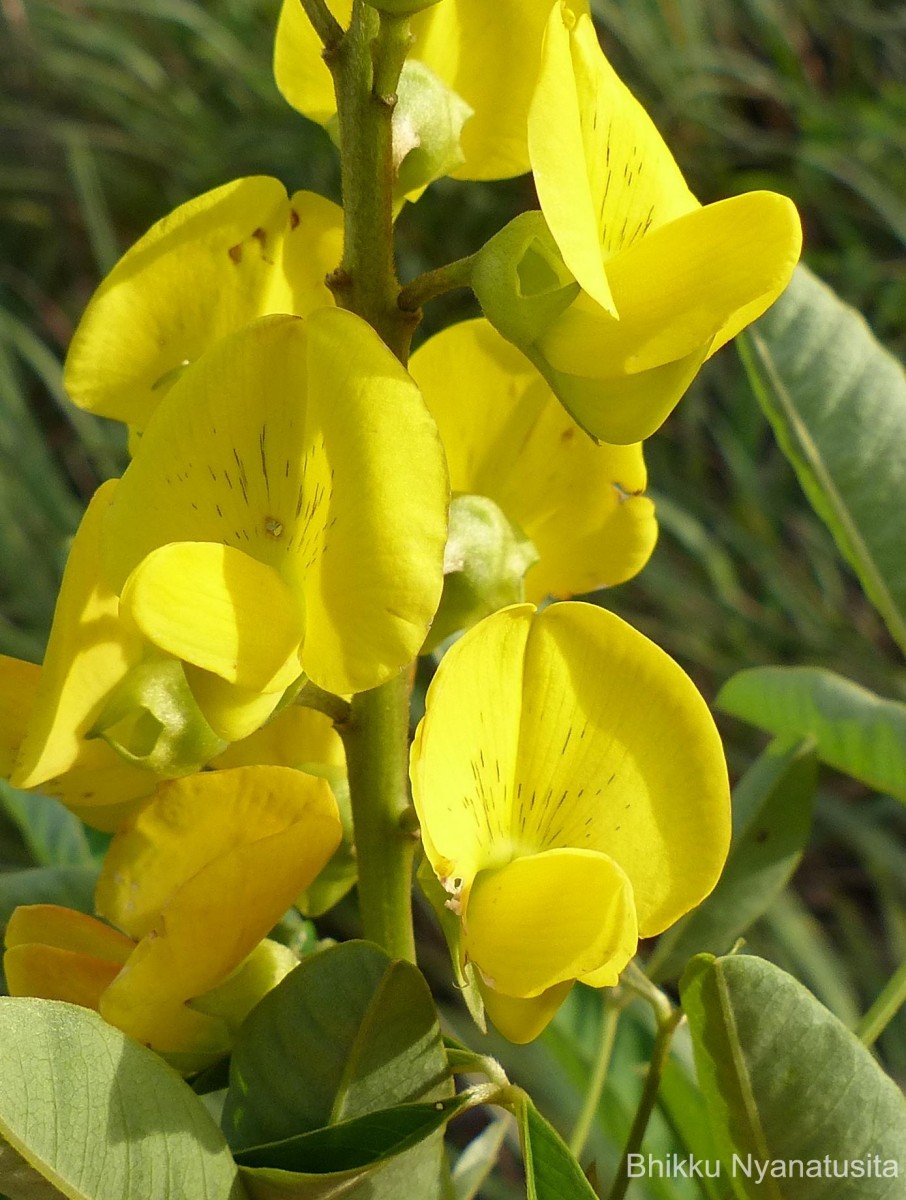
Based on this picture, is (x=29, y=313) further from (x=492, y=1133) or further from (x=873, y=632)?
(x=492, y=1133)

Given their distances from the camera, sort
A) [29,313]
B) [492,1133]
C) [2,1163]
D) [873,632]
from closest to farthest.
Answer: [2,1163] < [492,1133] < [873,632] < [29,313]

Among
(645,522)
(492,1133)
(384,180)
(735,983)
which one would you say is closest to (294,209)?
(384,180)

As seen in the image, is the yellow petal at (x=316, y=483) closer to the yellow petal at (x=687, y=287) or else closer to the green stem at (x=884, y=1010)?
the yellow petal at (x=687, y=287)

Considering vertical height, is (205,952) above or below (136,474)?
below

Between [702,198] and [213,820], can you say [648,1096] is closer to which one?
[213,820]

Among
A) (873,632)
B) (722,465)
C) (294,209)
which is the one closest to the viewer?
(294,209)

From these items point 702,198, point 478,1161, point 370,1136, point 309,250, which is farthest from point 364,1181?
point 702,198
